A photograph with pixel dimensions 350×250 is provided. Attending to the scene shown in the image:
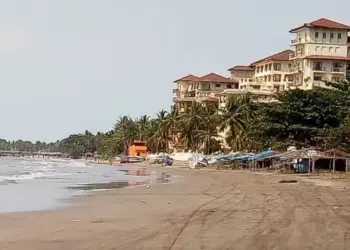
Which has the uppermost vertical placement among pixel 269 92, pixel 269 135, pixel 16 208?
pixel 269 92

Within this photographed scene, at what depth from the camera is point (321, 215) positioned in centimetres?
1791

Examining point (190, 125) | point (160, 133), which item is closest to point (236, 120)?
point (190, 125)

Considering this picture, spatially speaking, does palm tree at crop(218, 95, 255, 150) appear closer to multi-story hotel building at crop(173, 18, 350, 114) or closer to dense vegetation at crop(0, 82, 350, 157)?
dense vegetation at crop(0, 82, 350, 157)

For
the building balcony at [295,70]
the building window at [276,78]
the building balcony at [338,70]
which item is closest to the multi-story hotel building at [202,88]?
the building window at [276,78]

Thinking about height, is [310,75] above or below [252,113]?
above

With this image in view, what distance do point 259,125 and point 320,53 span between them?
42418mm

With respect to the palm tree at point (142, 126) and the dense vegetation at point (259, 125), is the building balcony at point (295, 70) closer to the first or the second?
the dense vegetation at point (259, 125)

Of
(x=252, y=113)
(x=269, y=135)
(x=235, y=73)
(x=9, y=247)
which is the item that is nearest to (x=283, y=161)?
(x=269, y=135)

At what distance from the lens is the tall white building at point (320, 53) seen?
101 meters

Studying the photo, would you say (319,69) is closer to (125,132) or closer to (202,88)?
(202,88)

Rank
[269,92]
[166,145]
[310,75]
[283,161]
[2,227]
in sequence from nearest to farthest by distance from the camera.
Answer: [2,227]
[283,161]
[310,75]
[269,92]
[166,145]

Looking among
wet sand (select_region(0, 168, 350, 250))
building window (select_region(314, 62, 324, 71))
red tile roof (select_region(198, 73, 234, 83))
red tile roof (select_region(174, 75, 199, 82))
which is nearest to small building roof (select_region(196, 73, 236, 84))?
red tile roof (select_region(198, 73, 234, 83))

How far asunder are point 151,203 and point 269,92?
3431 inches

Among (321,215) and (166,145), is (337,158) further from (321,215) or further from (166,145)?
(166,145)
